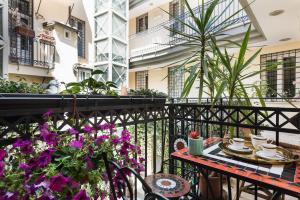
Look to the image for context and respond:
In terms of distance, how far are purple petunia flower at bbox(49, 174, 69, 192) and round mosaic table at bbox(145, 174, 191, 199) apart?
2.61 ft

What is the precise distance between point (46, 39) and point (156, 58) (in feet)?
13.7

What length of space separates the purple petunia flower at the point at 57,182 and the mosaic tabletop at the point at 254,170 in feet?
2.63

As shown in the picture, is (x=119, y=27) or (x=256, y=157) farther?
(x=119, y=27)

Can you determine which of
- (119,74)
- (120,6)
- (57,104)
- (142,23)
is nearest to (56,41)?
(119,74)

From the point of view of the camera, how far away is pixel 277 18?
3590mm

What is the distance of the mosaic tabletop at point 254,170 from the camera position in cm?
88

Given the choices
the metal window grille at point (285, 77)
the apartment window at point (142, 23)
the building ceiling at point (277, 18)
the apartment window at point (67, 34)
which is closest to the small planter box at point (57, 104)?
the building ceiling at point (277, 18)

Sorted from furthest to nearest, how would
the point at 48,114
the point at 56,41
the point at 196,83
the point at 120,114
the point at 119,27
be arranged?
1. the point at 119,27
2. the point at 56,41
3. the point at 196,83
4. the point at 120,114
5. the point at 48,114

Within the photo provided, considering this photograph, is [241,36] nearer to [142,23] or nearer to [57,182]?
[57,182]

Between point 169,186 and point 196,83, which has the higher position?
point 196,83

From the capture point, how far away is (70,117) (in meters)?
1.07

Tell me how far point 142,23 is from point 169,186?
10.3m

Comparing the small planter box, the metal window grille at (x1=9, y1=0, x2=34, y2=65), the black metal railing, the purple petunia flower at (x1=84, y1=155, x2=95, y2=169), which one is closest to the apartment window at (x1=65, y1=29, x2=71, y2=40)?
the metal window grille at (x1=9, y1=0, x2=34, y2=65)

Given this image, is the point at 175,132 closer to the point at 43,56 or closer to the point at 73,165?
the point at 73,165
